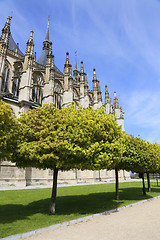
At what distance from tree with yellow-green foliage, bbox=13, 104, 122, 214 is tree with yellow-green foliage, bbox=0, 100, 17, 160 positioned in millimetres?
526

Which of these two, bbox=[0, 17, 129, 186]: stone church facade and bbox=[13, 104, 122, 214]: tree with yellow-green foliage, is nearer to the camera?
bbox=[13, 104, 122, 214]: tree with yellow-green foliage

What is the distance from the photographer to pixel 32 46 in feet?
89.1

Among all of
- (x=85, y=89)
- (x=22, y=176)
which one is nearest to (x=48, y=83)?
(x=85, y=89)

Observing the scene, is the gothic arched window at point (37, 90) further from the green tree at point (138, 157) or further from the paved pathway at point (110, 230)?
the paved pathway at point (110, 230)

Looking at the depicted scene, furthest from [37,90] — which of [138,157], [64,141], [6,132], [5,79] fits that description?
[64,141]

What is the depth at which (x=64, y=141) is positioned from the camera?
7.98 meters

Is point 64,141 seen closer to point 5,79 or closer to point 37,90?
point 5,79

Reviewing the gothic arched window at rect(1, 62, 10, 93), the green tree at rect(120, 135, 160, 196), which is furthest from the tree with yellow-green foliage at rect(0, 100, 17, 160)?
the gothic arched window at rect(1, 62, 10, 93)

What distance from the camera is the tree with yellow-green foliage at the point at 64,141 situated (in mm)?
8016

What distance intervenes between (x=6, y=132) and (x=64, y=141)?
2650 mm

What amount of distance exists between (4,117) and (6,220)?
173 inches

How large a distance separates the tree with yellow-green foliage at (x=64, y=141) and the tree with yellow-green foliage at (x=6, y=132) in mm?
526

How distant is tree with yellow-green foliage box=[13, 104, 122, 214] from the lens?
8.02 meters

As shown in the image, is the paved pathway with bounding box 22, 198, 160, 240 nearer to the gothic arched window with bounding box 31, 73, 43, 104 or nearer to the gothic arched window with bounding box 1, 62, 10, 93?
the gothic arched window with bounding box 1, 62, 10, 93
